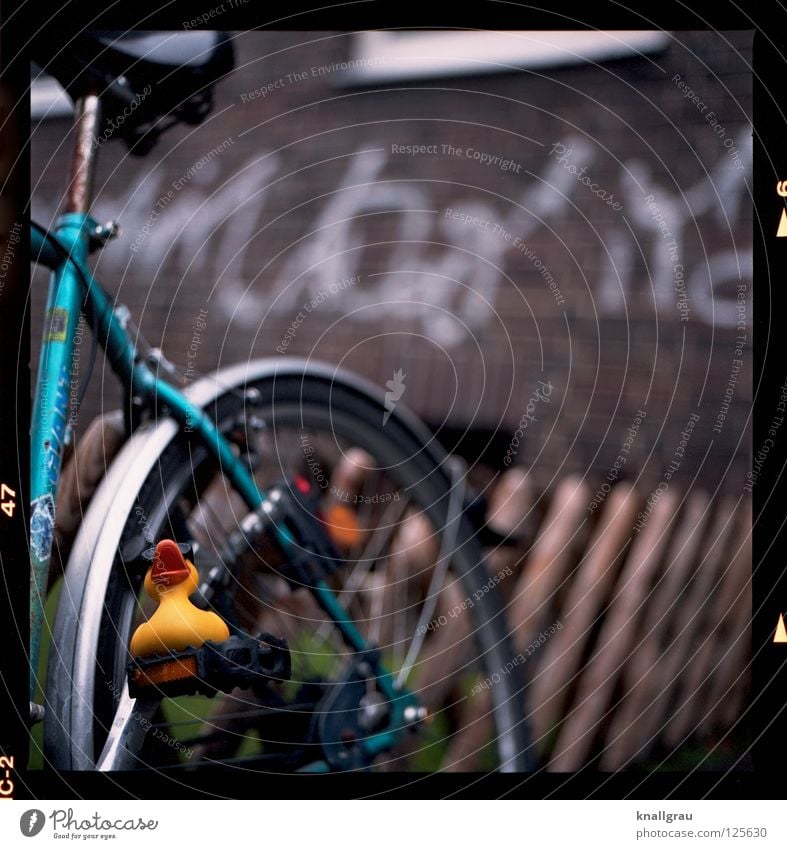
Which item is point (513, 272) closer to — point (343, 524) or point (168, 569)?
point (343, 524)

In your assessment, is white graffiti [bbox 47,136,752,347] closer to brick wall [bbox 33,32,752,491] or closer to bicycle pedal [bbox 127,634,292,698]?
brick wall [bbox 33,32,752,491]

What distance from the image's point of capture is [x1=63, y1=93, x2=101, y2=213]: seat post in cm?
100

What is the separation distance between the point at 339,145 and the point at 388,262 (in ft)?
0.62

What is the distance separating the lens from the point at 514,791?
3.39ft

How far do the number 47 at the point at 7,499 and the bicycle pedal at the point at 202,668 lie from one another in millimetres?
209

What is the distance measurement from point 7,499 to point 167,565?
0.70ft

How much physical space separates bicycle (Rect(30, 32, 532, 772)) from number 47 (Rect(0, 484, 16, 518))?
1.4 inches

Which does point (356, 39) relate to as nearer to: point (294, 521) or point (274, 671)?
point (294, 521)

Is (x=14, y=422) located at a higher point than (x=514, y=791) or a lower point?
higher

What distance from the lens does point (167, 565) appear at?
0.89 metres

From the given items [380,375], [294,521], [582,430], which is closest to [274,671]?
[294,521]

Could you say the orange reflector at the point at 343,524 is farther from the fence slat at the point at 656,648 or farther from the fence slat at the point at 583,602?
the fence slat at the point at 656,648

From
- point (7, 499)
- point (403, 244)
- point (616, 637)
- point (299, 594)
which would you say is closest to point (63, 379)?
point (7, 499)

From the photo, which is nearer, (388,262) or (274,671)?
(274,671)
